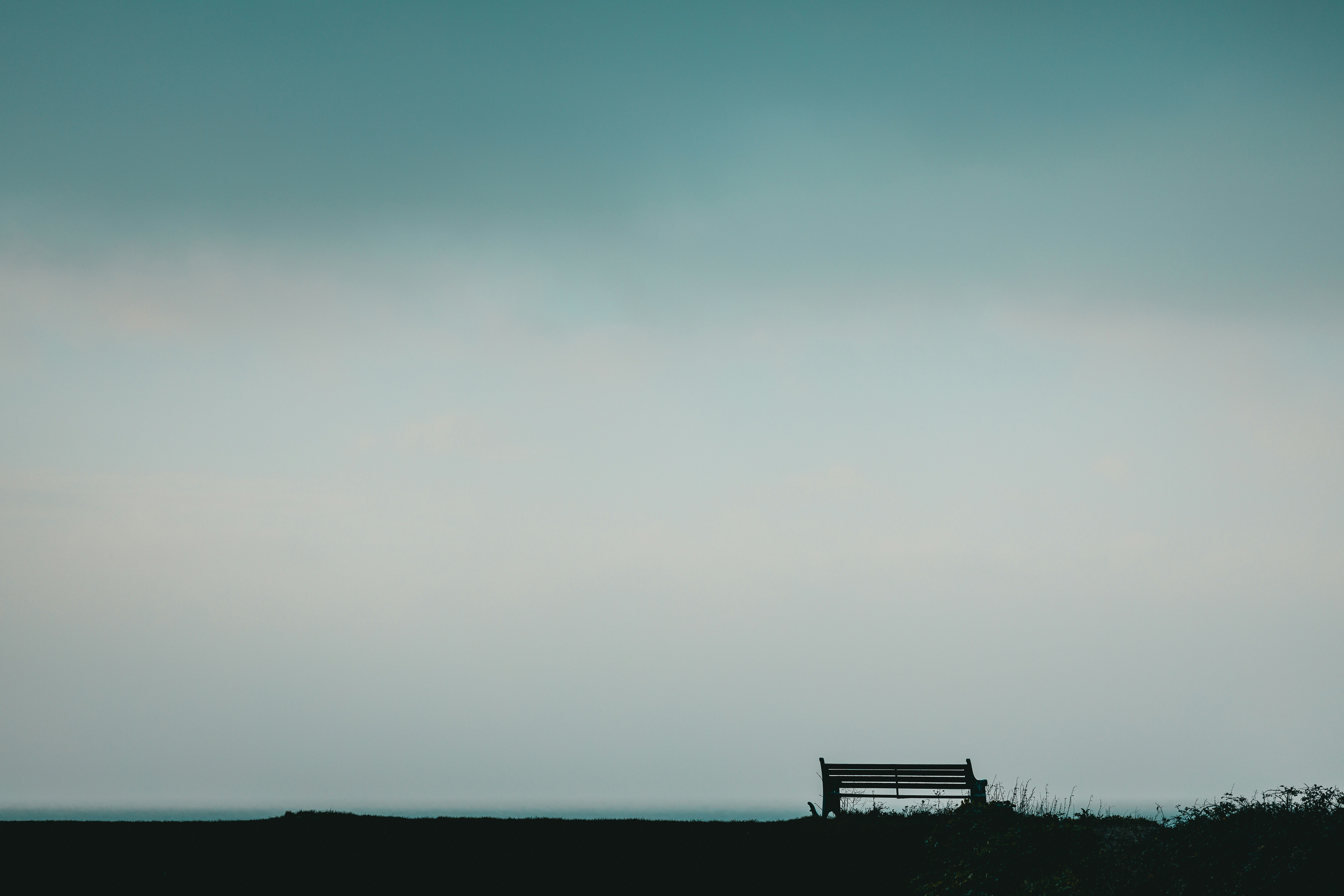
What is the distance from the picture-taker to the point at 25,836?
13.2 m

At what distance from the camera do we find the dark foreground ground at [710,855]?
36.3 ft

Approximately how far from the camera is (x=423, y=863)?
12.4 metres

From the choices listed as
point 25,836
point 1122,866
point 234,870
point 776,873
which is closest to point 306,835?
point 234,870

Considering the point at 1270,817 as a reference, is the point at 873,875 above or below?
below

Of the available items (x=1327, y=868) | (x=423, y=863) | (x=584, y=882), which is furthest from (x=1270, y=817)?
(x=423, y=863)

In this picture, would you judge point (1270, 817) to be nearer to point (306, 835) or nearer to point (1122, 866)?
point (1122, 866)

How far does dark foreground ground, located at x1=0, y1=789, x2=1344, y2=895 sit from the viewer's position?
1107 cm

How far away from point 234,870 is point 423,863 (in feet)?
7.04

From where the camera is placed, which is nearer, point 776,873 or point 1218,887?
point 1218,887

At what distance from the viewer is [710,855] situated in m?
13.3

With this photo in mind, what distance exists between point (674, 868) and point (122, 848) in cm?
689

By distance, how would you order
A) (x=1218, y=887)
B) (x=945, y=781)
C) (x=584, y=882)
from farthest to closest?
(x=945, y=781)
(x=584, y=882)
(x=1218, y=887)

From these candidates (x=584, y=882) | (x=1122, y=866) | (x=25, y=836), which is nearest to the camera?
(x=1122, y=866)

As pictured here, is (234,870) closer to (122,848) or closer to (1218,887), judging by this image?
(122,848)
